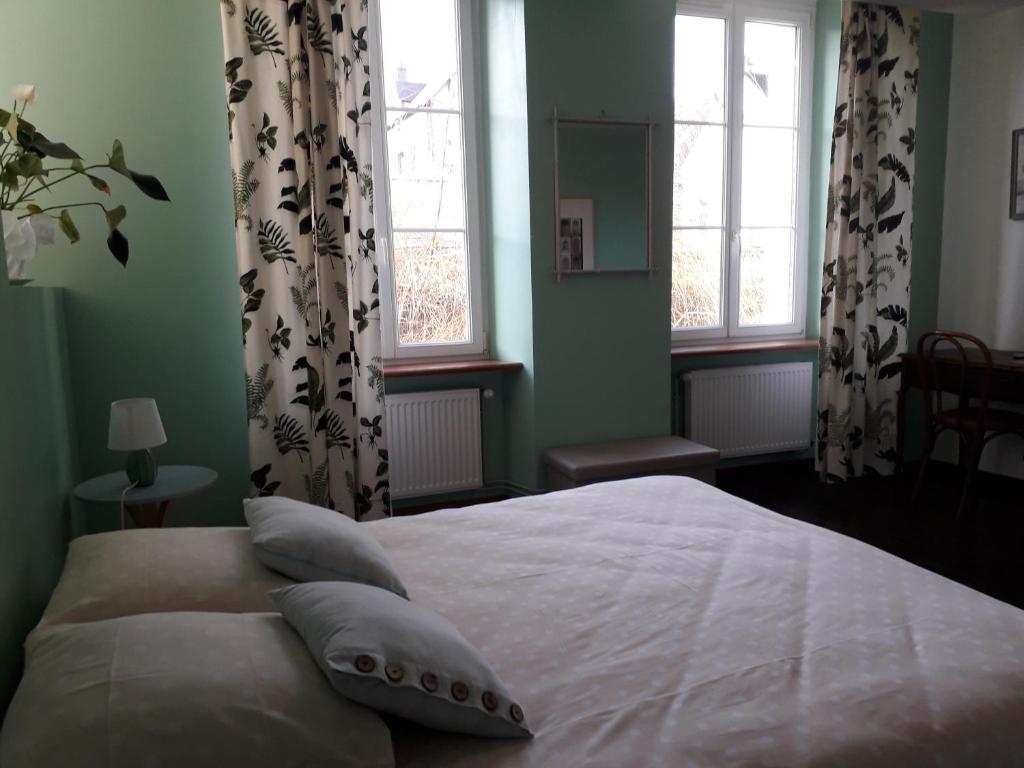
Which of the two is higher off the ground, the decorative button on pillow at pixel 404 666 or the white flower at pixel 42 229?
the white flower at pixel 42 229

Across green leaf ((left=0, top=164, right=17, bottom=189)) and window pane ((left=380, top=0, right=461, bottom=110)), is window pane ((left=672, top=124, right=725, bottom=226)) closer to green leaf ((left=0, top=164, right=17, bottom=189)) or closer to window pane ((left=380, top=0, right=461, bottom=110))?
window pane ((left=380, top=0, right=461, bottom=110))

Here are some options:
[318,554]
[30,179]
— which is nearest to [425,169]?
[30,179]

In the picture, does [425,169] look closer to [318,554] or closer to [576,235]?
[576,235]

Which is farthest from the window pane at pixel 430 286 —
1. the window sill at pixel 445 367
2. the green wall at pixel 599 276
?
the green wall at pixel 599 276

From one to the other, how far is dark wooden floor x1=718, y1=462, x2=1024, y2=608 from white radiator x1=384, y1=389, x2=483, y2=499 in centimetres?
143

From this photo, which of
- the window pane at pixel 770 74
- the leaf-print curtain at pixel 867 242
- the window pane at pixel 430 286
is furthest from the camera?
the window pane at pixel 770 74

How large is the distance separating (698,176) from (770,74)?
0.73 meters

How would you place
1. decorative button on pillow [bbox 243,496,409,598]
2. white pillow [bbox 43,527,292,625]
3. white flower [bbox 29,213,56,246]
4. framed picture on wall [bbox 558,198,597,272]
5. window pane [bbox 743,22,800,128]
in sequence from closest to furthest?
white pillow [bbox 43,527,292,625] → decorative button on pillow [bbox 243,496,409,598] → white flower [bbox 29,213,56,246] → framed picture on wall [bbox 558,198,597,272] → window pane [bbox 743,22,800,128]

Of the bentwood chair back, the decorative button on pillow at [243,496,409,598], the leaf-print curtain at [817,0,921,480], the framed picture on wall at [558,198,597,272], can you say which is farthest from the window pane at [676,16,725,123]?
the decorative button on pillow at [243,496,409,598]

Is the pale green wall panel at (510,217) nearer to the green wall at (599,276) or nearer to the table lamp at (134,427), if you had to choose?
the green wall at (599,276)

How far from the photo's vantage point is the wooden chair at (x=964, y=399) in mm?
3492

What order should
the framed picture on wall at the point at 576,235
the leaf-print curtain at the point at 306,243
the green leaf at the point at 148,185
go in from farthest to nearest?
the framed picture on wall at the point at 576,235, the leaf-print curtain at the point at 306,243, the green leaf at the point at 148,185

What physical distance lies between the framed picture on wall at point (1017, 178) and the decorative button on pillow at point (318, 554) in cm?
400

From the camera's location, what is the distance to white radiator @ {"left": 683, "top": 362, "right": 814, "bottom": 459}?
164 inches
